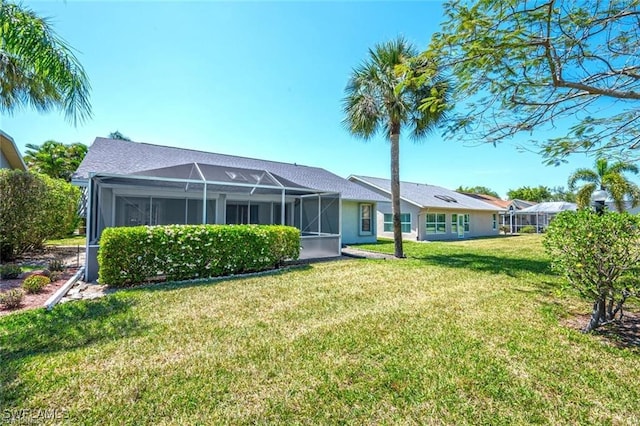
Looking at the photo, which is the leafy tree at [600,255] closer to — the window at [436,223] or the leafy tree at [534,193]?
the window at [436,223]

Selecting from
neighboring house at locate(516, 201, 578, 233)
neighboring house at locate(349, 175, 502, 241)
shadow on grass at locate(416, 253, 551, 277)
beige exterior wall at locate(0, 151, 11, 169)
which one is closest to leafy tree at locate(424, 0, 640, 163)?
shadow on grass at locate(416, 253, 551, 277)

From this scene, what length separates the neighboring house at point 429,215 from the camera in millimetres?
22078

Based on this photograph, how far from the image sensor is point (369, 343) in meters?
4.02

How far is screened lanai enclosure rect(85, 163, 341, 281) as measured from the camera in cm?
1054

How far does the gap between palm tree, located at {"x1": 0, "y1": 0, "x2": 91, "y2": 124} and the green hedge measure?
323 cm

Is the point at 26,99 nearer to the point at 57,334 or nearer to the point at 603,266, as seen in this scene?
the point at 57,334

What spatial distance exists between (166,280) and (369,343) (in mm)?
5890

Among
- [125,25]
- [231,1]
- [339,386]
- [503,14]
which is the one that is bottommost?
[339,386]

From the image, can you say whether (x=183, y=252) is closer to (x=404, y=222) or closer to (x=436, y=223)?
(x=404, y=222)

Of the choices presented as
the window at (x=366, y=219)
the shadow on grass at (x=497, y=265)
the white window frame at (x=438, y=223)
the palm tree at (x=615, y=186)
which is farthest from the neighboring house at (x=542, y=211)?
the shadow on grass at (x=497, y=265)

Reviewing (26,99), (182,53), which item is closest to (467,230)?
(182,53)

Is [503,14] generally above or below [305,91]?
below

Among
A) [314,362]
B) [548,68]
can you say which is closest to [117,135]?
[314,362]

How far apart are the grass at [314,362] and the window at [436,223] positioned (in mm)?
16699
